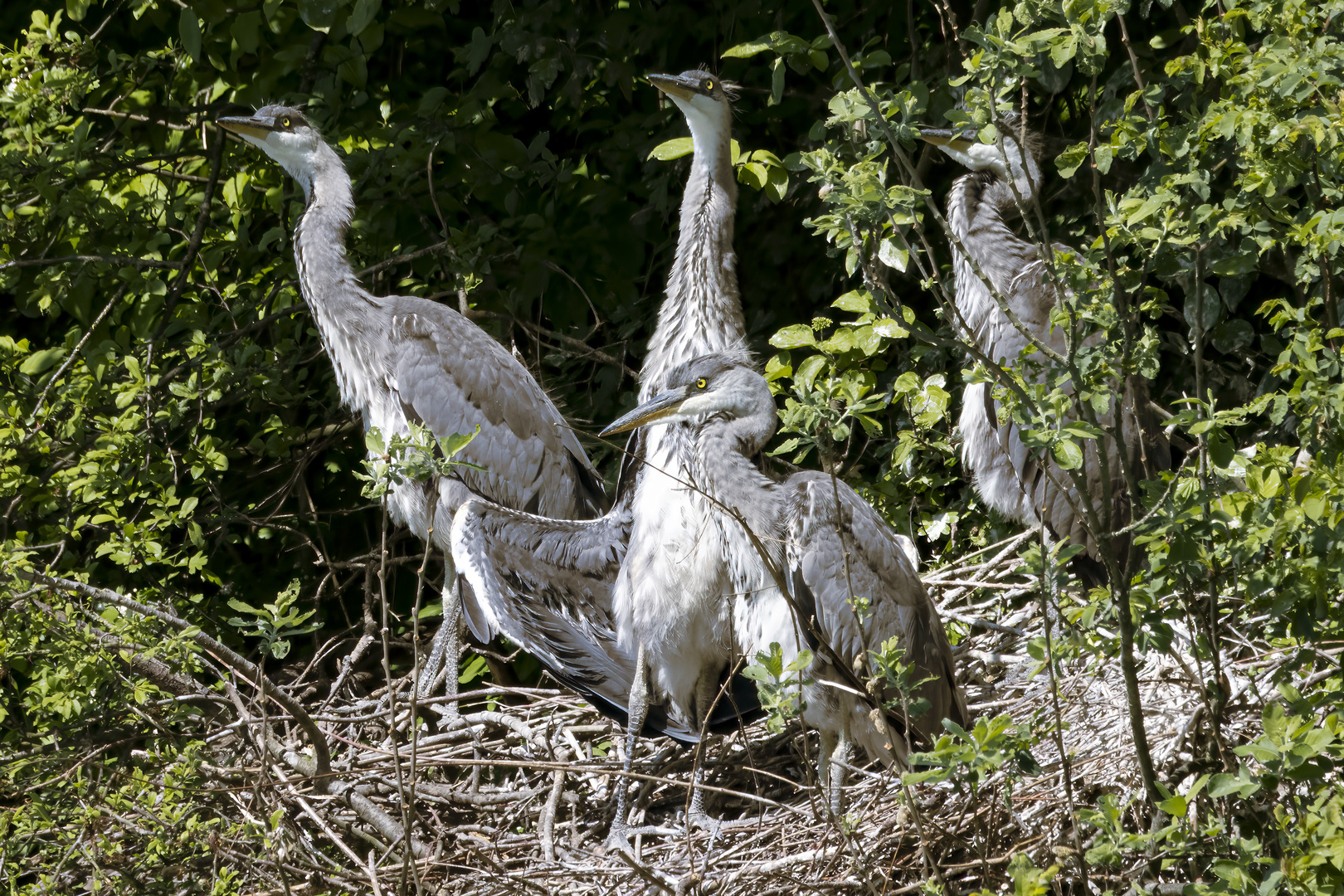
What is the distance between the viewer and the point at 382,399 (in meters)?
4.37

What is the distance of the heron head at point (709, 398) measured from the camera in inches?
125

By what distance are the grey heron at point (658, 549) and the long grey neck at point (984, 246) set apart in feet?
2.89

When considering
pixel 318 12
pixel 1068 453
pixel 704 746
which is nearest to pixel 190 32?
pixel 318 12

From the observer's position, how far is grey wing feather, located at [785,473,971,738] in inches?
119

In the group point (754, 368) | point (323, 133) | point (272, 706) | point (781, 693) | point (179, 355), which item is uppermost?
point (323, 133)

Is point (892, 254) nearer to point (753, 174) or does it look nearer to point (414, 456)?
point (414, 456)

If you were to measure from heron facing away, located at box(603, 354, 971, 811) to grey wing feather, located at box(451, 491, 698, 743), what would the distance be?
1.07ft

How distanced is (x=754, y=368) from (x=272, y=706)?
1.76m

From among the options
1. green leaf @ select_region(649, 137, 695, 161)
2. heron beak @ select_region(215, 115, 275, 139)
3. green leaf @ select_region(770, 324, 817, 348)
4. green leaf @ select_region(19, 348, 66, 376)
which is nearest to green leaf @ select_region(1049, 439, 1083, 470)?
green leaf @ select_region(770, 324, 817, 348)

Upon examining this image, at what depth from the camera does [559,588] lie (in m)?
A: 3.66

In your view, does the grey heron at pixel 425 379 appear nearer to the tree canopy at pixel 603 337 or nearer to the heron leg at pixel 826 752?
the tree canopy at pixel 603 337

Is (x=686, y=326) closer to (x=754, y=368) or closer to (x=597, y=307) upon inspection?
(x=754, y=368)

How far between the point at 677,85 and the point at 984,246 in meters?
1.19

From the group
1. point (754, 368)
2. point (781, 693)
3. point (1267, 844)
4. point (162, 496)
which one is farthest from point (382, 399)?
point (1267, 844)
